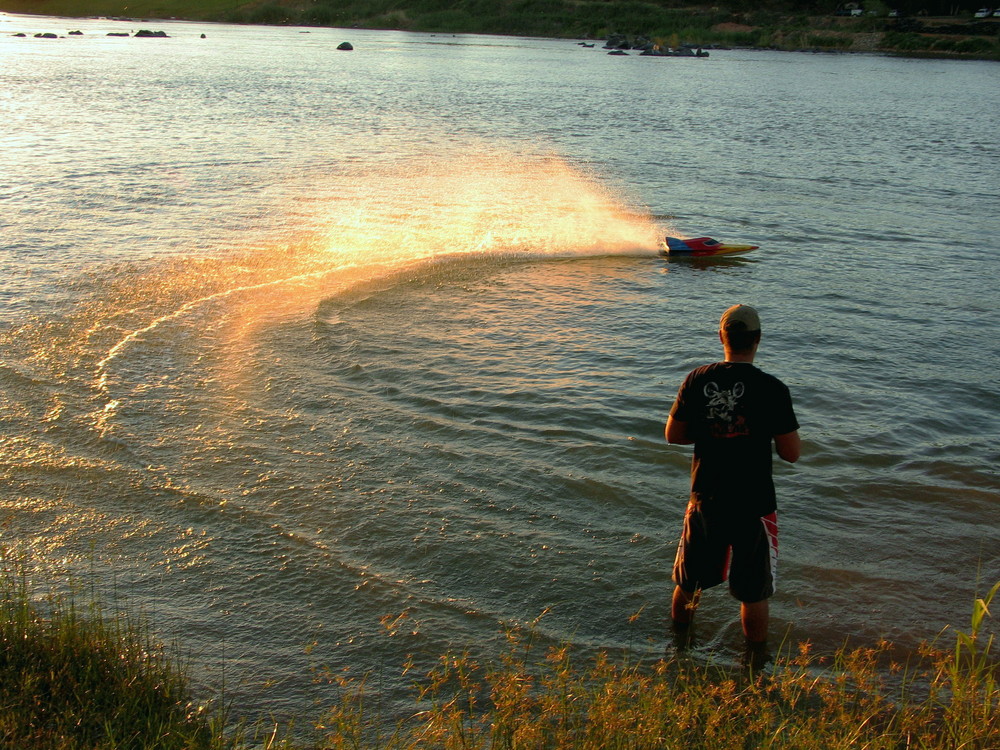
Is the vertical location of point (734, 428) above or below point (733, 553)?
above

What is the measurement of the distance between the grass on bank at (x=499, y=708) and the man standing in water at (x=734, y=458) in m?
0.60

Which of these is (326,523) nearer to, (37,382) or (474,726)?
(474,726)

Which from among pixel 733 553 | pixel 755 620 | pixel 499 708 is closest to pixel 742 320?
pixel 733 553

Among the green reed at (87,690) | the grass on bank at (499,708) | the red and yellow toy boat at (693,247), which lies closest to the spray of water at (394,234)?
the red and yellow toy boat at (693,247)

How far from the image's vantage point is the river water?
607cm

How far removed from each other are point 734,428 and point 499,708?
2.02 metres

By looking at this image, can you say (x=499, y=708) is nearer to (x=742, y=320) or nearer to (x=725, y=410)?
(x=725, y=410)

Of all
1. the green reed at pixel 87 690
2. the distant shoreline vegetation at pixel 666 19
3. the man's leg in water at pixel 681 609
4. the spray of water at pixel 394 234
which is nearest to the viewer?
the green reed at pixel 87 690

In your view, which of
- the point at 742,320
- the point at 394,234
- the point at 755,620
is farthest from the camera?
the point at 394,234

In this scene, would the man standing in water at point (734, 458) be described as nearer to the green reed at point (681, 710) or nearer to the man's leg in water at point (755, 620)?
the man's leg in water at point (755, 620)

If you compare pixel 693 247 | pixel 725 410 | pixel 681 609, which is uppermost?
pixel 725 410

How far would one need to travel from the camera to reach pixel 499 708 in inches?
168

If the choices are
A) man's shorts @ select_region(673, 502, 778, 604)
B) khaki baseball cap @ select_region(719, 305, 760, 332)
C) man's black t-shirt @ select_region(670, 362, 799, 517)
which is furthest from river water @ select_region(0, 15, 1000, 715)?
khaki baseball cap @ select_region(719, 305, 760, 332)

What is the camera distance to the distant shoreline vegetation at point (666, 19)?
98625 mm
